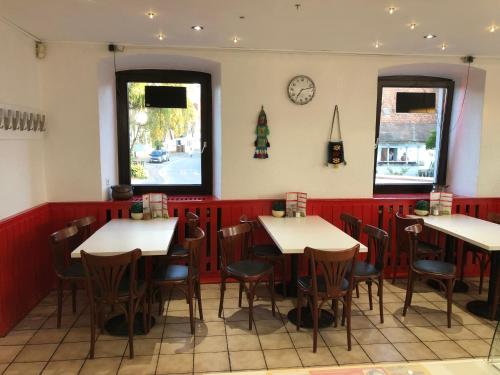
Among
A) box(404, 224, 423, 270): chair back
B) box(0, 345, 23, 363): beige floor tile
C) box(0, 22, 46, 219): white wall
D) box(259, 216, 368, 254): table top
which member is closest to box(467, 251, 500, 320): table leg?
box(404, 224, 423, 270): chair back

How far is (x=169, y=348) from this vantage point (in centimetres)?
317

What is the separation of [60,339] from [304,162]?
304 cm

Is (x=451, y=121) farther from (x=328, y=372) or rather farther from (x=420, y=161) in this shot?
(x=328, y=372)

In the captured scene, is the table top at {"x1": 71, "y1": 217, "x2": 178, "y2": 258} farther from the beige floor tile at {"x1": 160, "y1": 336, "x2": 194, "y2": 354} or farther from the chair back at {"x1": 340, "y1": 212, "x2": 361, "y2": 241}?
the chair back at {"x1": 340, "y1": 212, "x2": 361, "y2": 241}

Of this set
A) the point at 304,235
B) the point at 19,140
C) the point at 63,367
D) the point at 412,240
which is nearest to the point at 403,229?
the point at 412,240

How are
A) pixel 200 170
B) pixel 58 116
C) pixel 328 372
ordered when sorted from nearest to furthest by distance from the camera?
1. pixel 328 372
2. pixel 58 116
3. pixel 200 170

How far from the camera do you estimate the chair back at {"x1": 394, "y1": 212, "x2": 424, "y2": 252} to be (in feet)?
13.5

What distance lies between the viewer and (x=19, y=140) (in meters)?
3.72

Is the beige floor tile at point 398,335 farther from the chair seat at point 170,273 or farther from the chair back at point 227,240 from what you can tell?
the chair seat at point 170,273

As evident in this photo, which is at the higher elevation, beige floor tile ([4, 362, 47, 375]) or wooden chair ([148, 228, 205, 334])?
wooden chair ([148, 228, 205, 334])

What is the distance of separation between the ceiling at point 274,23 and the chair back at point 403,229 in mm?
1804

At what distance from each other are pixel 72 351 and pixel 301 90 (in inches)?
135

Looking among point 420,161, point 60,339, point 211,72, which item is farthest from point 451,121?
point 60,339

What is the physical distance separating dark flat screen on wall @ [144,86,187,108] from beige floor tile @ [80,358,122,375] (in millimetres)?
2937
